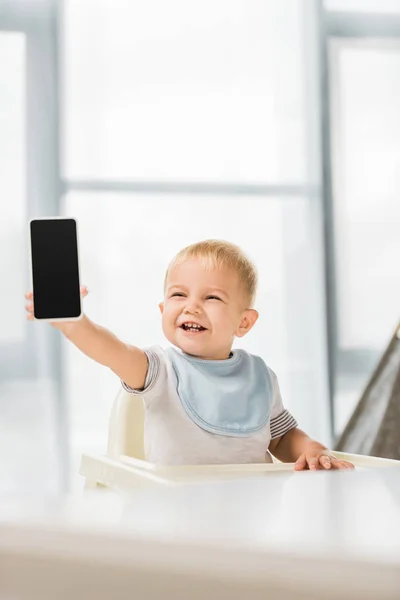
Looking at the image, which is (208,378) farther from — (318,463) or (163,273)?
(163,273)

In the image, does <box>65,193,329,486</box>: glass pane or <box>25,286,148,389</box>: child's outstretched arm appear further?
<box>65,193,329,486</box>: glass pane

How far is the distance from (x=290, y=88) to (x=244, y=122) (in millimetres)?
206

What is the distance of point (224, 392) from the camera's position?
978 millimetres

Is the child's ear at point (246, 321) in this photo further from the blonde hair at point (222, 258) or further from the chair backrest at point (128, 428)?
the chair backrest at point (128, 428)

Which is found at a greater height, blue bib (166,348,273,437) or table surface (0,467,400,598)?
table surface (0,467,400,598)

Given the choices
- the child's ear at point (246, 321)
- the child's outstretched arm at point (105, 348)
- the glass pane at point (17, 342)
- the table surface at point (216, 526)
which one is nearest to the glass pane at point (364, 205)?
the glass pane at point (17, 342)

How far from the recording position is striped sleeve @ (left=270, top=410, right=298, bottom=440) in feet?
3.51

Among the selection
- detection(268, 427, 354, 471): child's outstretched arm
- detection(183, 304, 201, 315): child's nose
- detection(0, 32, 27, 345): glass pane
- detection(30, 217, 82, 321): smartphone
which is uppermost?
detection(0, 32, 27, 345): glass pane

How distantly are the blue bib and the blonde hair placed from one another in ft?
0.38

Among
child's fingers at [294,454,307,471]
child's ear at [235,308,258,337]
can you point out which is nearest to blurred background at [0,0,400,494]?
child's ear at [235,308,258,337]

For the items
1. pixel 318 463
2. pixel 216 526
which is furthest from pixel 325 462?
pixel 216 526

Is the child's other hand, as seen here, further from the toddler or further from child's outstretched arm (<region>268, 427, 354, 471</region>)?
child's outstretched arm (<region>268, 427, 354, 471</region>)

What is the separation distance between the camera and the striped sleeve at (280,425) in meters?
1.07

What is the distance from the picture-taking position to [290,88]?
284cm
